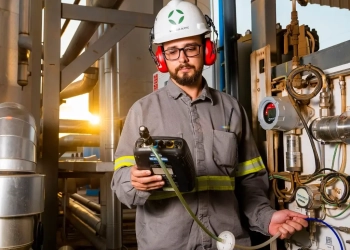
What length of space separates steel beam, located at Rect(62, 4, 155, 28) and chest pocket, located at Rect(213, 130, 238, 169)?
101cm

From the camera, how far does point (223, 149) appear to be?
3.73ft

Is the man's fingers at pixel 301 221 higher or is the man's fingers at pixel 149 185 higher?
the man's fingers at pixel 149 185

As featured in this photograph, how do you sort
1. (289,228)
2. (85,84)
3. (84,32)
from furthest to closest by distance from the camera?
1. (85,84)
2. (84,32)
3. (289,228)

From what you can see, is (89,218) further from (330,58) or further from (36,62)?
(330,58)

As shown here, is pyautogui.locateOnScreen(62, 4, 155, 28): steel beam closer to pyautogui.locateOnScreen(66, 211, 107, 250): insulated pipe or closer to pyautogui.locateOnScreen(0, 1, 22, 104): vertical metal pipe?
pyautogui.locateOnScreen(0, 1, 22, 104): vertical metal pipe

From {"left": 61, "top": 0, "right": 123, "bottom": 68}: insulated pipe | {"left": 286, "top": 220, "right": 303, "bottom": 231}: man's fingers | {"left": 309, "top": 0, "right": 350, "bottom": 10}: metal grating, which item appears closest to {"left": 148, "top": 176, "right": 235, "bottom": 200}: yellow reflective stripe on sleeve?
{"left": 286, "top": 220, "right": 303, "bottom": 231}: man's fingers

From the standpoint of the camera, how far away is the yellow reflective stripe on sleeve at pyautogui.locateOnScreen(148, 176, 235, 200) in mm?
1085

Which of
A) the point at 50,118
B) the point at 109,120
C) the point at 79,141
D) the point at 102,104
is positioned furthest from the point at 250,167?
the point at 79,141

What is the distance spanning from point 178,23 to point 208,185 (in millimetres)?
555

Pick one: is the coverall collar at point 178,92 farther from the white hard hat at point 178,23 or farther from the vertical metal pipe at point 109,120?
the vertical metal pipe at point 109,120

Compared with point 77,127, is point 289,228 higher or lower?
lower

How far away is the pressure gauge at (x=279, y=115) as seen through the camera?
118cm

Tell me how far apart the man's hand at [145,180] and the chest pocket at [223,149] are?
30 cm

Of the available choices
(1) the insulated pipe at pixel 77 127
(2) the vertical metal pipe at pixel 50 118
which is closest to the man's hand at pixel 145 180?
(2) the vertical metal pipe at pixel 50 118
